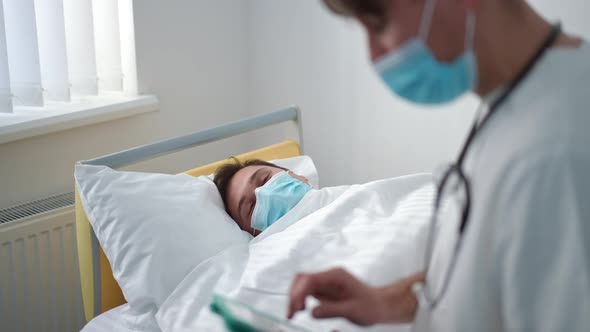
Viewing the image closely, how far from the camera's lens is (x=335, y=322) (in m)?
1.32

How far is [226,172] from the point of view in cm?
204

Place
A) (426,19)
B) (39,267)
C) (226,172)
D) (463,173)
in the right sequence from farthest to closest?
1. (39,267)
2. (226,172)
3. (463,173)
4. (426,19)

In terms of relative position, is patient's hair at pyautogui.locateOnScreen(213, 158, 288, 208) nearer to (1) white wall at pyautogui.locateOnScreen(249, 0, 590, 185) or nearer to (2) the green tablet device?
(1) white wall at pyautogui.locateOnScreen(249, 0, 590, 185)

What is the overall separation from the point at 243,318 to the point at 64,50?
5.34ft

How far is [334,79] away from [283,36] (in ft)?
0.97

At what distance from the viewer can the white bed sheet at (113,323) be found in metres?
1.67

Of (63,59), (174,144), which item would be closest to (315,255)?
(174,144)

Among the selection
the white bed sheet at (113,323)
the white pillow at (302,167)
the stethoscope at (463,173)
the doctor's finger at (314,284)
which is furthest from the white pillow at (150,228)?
the stethoscope at (463,173)

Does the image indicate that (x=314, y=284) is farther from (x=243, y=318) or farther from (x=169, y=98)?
(x=169, y=98)

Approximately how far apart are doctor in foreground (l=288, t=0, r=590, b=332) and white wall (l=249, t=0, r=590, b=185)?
4.89 feet

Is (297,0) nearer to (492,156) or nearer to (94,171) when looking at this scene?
(94,171)

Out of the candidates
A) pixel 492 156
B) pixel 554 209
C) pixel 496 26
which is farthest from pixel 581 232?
pixel 496 26

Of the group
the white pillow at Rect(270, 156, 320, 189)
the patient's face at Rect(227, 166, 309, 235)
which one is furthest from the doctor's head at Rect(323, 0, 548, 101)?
the white pillow at Rect(270, 156, 320, 189)

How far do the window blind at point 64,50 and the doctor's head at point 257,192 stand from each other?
0.65 meters
